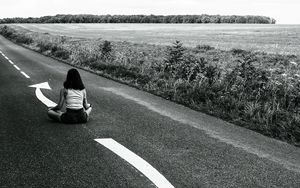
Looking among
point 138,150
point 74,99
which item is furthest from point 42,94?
point 138,150

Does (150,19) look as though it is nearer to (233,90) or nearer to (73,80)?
(233,90)

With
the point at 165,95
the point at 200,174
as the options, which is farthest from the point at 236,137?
the point at 165,95

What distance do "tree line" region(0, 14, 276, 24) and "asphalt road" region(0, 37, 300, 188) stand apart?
4824 inches

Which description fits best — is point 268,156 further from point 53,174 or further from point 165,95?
point 165,95

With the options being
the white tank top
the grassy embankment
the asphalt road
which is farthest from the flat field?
the white tank top

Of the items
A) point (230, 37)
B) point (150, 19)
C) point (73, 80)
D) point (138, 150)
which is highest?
point (73, 80)

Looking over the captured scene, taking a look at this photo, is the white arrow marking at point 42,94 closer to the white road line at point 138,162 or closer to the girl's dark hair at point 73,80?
the girl's dark hair at point 73,80

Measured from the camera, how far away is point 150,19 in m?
144

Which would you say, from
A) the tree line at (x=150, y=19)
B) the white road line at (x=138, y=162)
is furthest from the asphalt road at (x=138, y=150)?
the tree line at (x=150, y=19)

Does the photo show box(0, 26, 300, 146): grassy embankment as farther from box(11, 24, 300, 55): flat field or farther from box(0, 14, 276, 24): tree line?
box(0, 14, 276, 24): tree line

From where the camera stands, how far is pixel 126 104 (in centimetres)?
1089

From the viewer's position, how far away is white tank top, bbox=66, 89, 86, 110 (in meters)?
8.04

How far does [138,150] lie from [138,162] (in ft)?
2.08

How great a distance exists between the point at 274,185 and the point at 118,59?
1728cm
